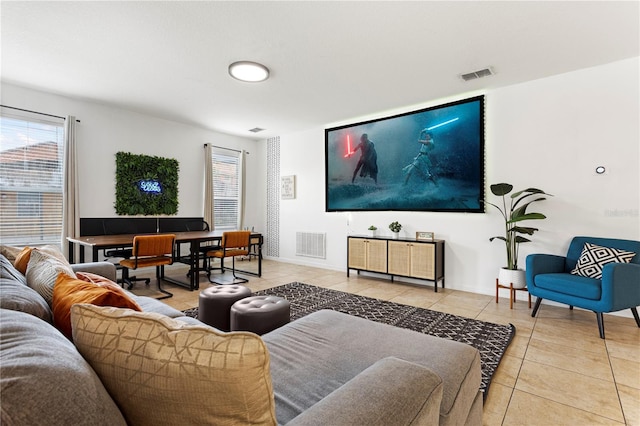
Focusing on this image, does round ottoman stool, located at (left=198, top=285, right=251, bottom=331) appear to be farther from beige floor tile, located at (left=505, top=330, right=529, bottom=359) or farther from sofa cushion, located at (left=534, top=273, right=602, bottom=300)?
sofa cushion, located at (left=534, top=273, right=602, bottom=300)

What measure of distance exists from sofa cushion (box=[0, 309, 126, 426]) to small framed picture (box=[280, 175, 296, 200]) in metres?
6.20

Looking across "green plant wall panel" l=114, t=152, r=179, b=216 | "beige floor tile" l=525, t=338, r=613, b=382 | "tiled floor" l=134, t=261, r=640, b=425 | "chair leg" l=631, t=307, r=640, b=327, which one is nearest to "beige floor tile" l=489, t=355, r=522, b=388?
"tiled floor" l=134, t=261, r=640, b=425

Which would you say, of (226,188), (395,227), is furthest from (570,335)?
(226,188)

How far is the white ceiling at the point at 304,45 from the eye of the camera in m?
2.61

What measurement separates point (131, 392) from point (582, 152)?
191 inches

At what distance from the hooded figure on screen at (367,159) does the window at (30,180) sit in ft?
15.9

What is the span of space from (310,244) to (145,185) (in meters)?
3.35

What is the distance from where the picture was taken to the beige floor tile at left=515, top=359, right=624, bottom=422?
Result: 1.88 m

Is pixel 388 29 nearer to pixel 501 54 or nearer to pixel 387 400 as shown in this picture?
pixel 501 54

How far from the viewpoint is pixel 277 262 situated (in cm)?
696

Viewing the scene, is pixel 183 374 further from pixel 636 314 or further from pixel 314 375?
pixel 636 314

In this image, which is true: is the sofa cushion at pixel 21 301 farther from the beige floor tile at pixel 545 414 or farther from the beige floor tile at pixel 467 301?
the beige floor tile at pixel 467 301

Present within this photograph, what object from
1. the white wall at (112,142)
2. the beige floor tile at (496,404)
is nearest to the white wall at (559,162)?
the beige floor tile at (496,404)

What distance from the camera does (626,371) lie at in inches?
89.7
